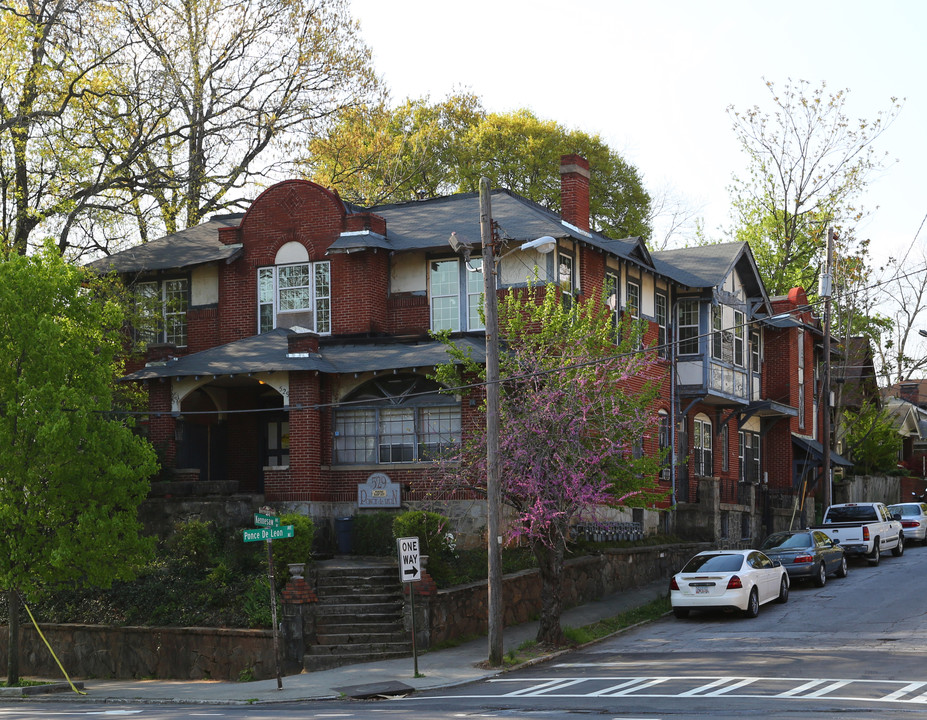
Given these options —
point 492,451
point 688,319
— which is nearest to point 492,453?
point 492,451

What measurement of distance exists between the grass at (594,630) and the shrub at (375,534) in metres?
5.38

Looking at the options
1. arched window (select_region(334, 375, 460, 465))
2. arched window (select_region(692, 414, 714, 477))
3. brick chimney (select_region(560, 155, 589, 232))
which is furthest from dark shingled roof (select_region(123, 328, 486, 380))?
arched window (select_region(692, 414, 714, 477))

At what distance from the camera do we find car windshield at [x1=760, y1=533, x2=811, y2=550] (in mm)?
30469

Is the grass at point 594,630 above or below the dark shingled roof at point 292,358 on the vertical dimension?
below

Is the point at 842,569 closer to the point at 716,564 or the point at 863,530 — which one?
the point at 863,530

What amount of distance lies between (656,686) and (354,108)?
3016 centimetres

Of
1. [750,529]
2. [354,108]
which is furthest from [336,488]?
[354,108]

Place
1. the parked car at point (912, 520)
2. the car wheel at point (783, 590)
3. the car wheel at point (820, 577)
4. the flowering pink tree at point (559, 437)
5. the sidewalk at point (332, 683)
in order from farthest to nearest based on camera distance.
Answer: the parked car at point (912, 520)
the car wheel at point (820, 577)
the car wheel at point (783, 590)
the flowering pink tree at point (559, 437)
the sidewalk at point (332, 683)

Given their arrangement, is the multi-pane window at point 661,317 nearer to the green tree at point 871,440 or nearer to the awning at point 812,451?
the awning at point 812,451

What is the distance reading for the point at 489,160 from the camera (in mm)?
53812

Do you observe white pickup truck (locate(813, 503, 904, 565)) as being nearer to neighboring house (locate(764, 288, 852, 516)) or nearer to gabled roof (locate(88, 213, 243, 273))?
neighboring house (locate(764, 288, 852, 516))

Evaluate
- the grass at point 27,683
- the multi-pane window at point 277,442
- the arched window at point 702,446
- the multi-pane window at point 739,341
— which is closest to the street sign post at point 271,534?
the grass at point 27,683

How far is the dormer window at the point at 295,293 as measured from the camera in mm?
32375

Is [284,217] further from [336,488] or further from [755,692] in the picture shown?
[755,692]
